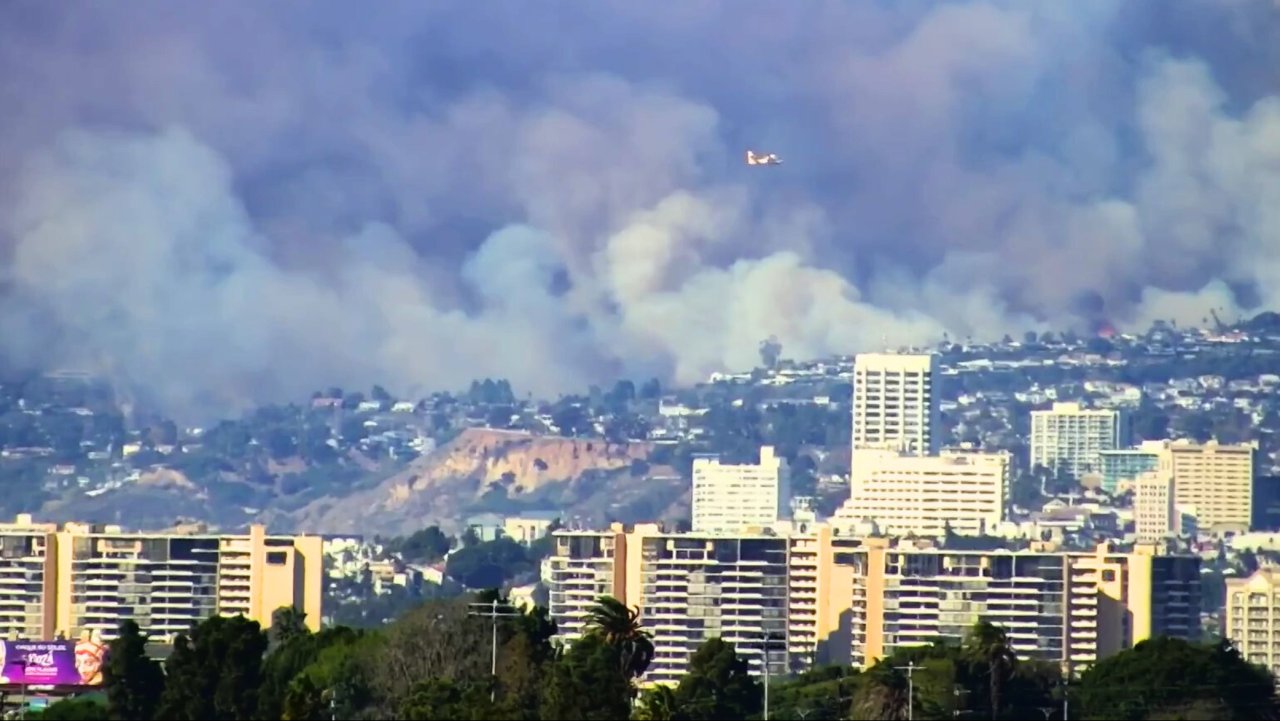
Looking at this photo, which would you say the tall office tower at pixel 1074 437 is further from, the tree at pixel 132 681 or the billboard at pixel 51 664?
the tree at pixel 132 681

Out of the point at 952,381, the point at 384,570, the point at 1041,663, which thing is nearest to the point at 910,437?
the point at 952,381

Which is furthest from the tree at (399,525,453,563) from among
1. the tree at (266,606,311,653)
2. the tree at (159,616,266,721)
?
the tree at (159,616,266,721)

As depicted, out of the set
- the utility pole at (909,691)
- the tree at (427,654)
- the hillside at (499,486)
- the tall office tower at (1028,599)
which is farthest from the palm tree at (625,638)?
the hillside at (499,486)

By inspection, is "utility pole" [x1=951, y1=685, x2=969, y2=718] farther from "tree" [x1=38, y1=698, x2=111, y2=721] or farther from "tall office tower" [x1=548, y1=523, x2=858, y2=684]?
"tall office tower" [x1=548, y1=523, x2=858, y2=684]

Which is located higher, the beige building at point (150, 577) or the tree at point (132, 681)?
the beige building at point (150, 577)

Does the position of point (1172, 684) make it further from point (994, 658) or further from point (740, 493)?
point (740, 493)

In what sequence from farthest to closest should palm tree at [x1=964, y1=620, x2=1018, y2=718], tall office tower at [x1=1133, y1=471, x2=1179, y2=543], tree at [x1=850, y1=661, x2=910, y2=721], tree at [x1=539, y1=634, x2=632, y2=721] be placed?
1. tall office tower at [x1=1133, y1=471, x2=1179, y2=543]
2. palm tree at [x1=964, y1=620, x2=1018, y2=718]
3. tree at [x1=850, y1=661, x2=910, y2=721]
4. tree at [x1=539, y1=634, x2=632, y2=721]

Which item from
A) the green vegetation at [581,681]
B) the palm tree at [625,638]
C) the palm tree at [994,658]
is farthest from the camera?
the palm tree at [994,658]

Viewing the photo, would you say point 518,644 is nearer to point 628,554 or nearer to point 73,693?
point 73,693
